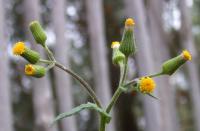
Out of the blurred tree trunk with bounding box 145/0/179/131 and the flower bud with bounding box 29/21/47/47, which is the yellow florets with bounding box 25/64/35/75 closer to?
the flower bud with bounding box 29/21/47/47

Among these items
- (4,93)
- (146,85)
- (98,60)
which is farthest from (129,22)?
(98,60)

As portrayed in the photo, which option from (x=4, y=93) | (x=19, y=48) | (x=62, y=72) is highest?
(x=19, y=48)

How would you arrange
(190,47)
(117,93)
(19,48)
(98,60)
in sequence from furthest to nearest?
(190,47)
(98,60)
(19,48)
(117,93)

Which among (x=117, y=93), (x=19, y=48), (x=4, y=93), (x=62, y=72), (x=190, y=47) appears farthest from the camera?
(x=190, y=47)

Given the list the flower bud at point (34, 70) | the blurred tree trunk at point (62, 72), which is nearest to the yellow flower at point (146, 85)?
the flower bud at point (34, 70)

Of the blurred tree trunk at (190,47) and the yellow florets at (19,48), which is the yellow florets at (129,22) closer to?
the yellow florets at (19,48)

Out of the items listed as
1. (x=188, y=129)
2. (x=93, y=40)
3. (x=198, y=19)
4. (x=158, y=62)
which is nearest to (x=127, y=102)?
(x=188, y=129)

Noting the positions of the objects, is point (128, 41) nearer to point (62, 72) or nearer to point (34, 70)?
point (34, 70)
